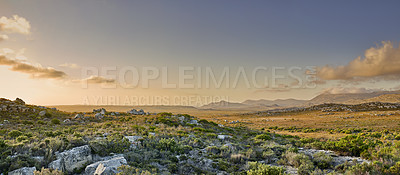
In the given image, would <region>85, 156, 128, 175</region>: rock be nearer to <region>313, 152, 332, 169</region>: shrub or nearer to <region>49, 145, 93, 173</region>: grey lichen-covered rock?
<region>49, 145, 93, 173</region>: grey lichen-covered rock

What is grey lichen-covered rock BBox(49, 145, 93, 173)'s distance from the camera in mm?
7804

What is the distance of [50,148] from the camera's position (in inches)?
364

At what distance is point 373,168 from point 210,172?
6289mm

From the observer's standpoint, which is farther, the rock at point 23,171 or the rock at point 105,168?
the rock at point 23,171

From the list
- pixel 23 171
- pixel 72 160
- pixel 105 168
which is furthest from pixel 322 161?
pixel 23 171

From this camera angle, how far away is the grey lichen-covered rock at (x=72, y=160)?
7.80 metres

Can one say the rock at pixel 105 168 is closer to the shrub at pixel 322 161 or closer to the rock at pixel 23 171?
the rock at pixel 23 171

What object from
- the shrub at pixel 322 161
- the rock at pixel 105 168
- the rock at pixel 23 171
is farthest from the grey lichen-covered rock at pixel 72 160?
the shrub at pixel 322 161

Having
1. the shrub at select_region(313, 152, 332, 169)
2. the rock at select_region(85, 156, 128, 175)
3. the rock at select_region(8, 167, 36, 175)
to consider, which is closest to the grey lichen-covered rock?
the rock at select_region(8, 167, 36, 175)

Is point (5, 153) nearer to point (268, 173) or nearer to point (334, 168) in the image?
point (268, 173)

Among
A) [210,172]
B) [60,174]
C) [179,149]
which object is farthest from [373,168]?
[60,174]

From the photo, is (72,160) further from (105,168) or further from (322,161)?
(322,161)

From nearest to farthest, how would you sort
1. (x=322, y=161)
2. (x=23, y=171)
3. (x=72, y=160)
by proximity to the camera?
(x=23, y=171), (x=72, y=160), (x=322, y=161)

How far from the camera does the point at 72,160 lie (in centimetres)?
824
